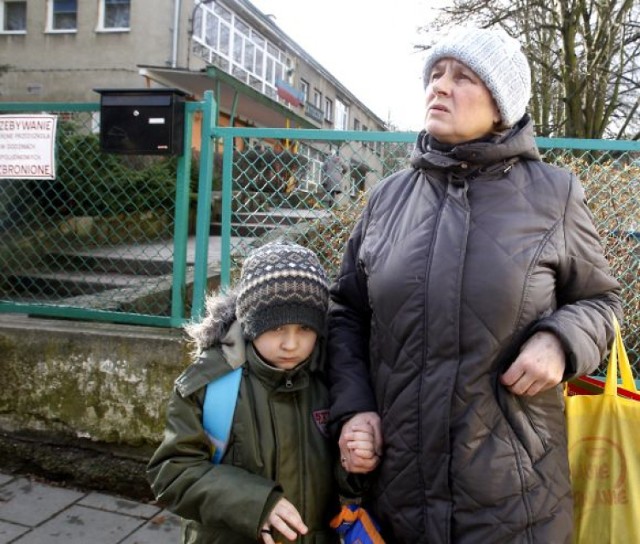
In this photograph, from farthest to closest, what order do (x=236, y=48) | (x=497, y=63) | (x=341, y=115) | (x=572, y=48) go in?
(x=341, y=115) → (x=236, y=48) → (x=572, y=48) → (x=497, y=63)

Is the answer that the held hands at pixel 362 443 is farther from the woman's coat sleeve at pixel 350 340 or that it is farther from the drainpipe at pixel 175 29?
the drainpipe at pixel 175 29

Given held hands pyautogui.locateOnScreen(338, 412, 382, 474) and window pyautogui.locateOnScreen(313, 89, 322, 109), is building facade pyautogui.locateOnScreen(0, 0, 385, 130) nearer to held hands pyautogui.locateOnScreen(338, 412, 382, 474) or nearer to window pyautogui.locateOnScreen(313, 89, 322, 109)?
window pyautogui.locateOnScreen(313, 89, 322, 109)

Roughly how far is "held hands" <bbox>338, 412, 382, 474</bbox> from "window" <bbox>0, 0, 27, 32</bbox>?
991 inches

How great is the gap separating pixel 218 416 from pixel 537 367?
0.80 meters

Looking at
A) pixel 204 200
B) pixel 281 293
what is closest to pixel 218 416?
pixel 281 293

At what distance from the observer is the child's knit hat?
166 centimetres

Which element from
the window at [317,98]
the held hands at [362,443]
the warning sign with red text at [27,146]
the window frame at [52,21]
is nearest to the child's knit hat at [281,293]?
the held hands at [362,443]

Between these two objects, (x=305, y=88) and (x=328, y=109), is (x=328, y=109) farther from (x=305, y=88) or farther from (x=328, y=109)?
(x=305, y=88)

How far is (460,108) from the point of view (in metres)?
1.45

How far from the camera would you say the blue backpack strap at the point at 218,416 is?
Answer: 1.62m

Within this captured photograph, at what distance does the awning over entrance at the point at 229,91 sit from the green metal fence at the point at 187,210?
25.8ft

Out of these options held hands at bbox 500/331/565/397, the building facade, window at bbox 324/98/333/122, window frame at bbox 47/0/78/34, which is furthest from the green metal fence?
window at bbox 324/98/333/122

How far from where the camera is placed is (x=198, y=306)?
10.5 ft

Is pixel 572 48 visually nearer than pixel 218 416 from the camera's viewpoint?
No
